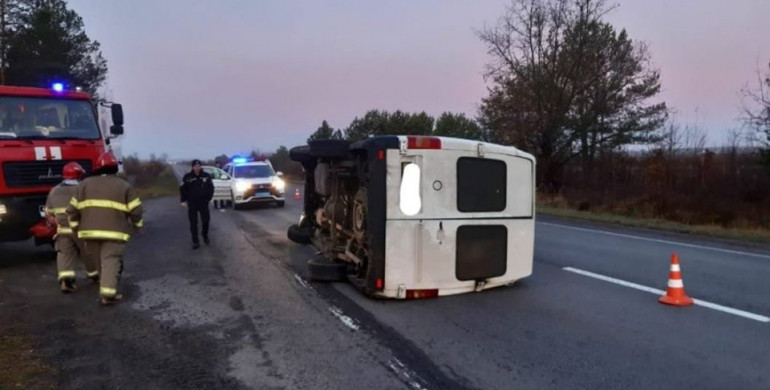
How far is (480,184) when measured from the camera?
6906mm

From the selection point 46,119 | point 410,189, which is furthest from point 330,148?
point 46,119

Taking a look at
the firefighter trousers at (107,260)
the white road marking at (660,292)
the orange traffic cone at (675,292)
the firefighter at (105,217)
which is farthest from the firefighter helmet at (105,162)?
the orange traffic cone at (675,292)

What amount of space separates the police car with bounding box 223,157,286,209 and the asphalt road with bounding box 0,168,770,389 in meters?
12.3

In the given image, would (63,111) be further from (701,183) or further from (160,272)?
(701,183)

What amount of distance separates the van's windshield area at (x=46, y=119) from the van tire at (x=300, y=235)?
12.6 feet

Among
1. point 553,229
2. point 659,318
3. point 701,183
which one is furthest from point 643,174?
point 659,318

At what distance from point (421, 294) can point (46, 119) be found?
725 cm

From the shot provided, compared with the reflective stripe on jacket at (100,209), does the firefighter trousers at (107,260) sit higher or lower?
lower

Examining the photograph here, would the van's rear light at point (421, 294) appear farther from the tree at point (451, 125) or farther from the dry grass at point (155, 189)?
the tree at point (451, 125)

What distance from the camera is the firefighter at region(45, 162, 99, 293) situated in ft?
25.0

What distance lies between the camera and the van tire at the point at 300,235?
36.0ft

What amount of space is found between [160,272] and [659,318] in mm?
6725

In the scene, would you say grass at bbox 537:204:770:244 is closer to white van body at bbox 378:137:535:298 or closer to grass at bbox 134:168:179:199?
white van body at bbox 378:137:535:298

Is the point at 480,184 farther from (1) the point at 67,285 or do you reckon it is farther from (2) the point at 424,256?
(1) the point at 67,285
